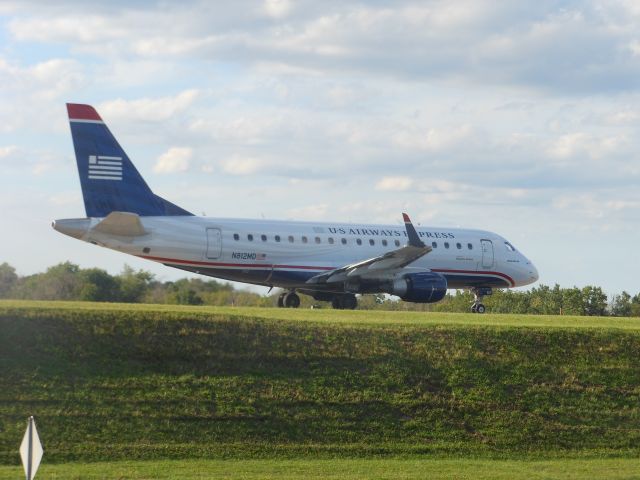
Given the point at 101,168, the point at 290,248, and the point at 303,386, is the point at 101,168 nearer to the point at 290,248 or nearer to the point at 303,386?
the point at 290,248

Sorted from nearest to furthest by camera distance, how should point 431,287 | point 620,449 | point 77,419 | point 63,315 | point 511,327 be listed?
1. point 77,419
2. point 620,449
3. point 63,315
4. point 511,327
5. point 431,287

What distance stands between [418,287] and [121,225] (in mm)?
10578

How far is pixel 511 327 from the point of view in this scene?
2714cm

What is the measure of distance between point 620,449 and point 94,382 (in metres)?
10.5

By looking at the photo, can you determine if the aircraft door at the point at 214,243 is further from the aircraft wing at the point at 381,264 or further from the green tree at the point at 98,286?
the green tree at the point at 98,286

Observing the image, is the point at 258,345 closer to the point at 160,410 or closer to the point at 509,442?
the point at 160,410

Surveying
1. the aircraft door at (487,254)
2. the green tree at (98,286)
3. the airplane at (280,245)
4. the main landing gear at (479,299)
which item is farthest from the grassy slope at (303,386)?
the green tree at (98,286)

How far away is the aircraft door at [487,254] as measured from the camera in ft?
142

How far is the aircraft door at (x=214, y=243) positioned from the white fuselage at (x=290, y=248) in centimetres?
3

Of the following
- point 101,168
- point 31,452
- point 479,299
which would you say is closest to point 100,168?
A: point 101,168

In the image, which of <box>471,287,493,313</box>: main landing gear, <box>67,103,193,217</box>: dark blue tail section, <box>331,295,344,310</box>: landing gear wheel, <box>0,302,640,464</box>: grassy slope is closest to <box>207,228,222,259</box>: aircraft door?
<box>67,103,193,217</box>: dark blue tail section

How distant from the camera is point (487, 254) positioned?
43281mm

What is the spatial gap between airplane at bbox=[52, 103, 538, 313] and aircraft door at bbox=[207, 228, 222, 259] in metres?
0.03

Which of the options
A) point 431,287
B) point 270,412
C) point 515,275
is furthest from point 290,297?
point 270,412
